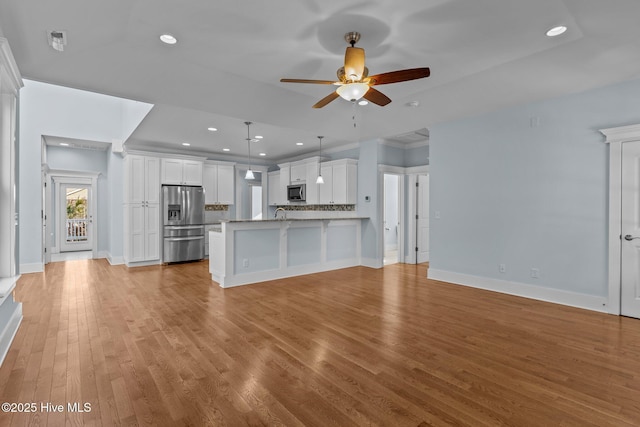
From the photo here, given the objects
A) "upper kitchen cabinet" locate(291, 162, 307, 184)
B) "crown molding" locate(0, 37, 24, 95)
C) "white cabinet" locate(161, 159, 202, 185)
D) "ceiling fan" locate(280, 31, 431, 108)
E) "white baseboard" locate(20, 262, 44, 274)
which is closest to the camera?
"crown molding" locate(0, 37, 24, 95)

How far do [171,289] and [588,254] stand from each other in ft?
18.7

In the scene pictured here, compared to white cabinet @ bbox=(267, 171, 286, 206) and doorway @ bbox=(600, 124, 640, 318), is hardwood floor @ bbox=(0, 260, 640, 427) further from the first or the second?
white cabinet @ bbox=(267, 171, 286, 206)

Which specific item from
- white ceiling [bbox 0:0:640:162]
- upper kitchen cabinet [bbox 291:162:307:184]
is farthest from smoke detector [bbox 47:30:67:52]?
upper kitchen cabinet [bbox 291:162:307:184]

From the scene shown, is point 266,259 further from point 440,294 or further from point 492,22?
point 492,22

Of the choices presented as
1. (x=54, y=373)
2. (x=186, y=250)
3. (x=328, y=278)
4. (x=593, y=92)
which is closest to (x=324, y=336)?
(x=54, y=373)

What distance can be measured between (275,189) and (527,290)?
21.5 ft

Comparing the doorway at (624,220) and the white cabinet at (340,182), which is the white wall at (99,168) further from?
the doorway at (624,220)

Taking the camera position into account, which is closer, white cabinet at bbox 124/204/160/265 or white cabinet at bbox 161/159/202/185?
white cabinet at bbox 124/204/160/265

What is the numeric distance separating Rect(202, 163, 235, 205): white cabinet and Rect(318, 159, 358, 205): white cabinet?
2.62 metres

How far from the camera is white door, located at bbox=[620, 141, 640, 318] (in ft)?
11.8

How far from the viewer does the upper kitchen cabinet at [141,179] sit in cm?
675

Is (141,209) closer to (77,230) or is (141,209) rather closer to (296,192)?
(296,192)

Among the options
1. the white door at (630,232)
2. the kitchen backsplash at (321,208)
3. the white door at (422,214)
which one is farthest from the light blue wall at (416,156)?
the white door at (630,232)

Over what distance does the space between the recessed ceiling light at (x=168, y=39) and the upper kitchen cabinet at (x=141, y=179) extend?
4405 mm
